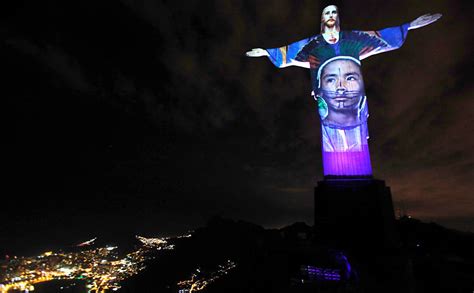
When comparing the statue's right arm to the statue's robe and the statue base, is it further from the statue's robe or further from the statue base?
the statue base

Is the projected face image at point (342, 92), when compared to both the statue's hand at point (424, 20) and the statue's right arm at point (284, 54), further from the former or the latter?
the statue's hand at point (424, 20)

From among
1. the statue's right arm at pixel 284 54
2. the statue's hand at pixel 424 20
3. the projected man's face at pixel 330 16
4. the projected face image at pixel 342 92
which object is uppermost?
the projected man's face at pixel 330 16

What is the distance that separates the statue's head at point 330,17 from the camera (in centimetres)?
1825

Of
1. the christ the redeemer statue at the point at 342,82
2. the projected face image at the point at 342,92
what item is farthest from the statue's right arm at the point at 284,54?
the projected face image at the point at 342,92

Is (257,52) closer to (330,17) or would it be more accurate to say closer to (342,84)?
(330,17)

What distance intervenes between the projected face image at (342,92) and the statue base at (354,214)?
447 cm

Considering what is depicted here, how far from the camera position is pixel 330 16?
60.0ft

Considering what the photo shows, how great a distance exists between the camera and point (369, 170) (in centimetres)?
1559

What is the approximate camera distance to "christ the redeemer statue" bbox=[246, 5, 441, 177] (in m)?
16.2

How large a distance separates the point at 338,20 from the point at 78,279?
161 ft

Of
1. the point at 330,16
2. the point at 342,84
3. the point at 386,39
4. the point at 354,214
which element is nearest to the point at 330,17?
the point at 330,16

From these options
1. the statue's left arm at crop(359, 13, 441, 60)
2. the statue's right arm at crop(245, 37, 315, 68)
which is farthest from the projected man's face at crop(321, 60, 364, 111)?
the statue's right arm at crop(245, 37, 315, 68)

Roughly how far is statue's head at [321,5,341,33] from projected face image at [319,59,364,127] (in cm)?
318

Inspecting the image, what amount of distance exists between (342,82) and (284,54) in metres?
5.73
